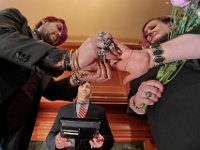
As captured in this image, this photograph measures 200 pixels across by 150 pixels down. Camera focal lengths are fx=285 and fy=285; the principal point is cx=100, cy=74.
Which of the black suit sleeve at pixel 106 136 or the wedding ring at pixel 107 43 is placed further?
the black suit sleeve at pixel 106 136

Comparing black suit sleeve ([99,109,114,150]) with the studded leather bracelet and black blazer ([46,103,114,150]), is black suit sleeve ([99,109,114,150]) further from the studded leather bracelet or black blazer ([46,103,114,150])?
the studded leather bracelet

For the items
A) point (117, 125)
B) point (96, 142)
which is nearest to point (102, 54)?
point (96, 142)

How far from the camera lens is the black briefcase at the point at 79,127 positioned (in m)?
1.35

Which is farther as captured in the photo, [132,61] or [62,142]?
[62,142]

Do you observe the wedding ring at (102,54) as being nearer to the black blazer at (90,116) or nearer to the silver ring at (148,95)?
the silver ring at (148,95)

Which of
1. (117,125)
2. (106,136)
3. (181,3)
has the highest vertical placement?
(181,3)

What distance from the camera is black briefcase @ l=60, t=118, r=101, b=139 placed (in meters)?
1.35

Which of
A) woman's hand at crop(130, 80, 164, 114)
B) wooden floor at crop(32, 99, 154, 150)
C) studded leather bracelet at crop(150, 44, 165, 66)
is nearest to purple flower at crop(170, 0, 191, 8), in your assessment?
studded leather bracelet at crop(150, 44, 165, 66)

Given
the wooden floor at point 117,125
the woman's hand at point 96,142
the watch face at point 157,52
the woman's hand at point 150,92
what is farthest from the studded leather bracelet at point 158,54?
the wooden floor at point 117,125

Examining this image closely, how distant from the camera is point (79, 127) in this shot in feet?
4.46

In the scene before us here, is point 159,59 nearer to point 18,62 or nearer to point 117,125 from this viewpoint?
point 18,62

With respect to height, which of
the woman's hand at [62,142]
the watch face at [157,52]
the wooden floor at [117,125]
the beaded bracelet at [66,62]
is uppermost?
the watch face at [157,52]

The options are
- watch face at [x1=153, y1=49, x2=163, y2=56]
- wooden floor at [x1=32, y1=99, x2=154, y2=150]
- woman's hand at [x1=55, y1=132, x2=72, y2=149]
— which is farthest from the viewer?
wooden floor at [x1=32, y1=99, x2=154, y2=150]

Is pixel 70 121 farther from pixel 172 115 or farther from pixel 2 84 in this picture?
pixel 172 115
